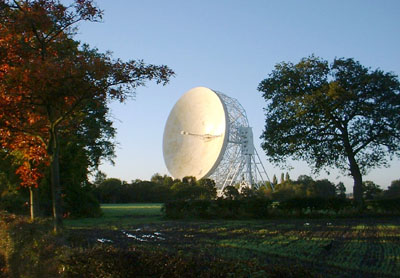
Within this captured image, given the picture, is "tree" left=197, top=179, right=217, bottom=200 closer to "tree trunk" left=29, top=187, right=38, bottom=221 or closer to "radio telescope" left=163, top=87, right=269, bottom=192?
"radio telescope" left=163, top=87, right=269, bottom=192

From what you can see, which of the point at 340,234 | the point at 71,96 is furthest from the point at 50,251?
the point at 340,234

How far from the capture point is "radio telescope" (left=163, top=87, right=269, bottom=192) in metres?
41.3

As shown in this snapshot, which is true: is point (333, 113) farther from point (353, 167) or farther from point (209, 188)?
point (209, 188)

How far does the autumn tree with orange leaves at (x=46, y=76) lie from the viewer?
1056 cm

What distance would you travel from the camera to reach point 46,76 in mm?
10023

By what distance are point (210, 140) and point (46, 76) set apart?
1289 inches

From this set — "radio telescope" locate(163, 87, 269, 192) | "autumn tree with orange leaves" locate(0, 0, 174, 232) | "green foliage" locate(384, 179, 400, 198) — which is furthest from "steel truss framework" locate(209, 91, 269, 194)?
"autumn tree with orange leaves" locate(0, 0, 174, 232)

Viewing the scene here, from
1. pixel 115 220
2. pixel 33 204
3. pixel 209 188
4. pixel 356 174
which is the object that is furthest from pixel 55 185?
pixel 209 188

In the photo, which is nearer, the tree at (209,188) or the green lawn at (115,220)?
the green lawn at (115,220)

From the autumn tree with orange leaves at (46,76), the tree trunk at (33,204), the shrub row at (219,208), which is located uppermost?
the autumn tree with orange leaves at (46,76)

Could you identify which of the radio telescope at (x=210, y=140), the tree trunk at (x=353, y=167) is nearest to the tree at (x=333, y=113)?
the tree trunk at (x=353, y=167)

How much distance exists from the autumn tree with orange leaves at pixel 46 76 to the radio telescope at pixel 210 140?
28370 mm

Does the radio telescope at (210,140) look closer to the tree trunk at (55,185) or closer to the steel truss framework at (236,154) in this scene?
the steel truss framework at (236,154)

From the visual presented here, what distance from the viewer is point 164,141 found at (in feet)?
155
